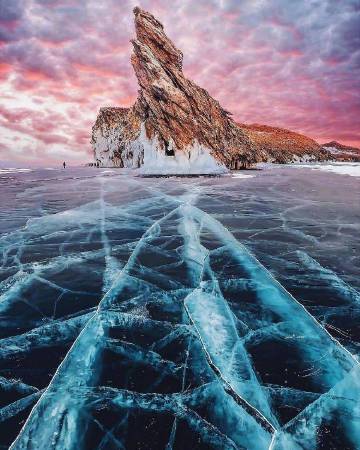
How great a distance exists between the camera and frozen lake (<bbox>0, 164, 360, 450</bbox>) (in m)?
2.30

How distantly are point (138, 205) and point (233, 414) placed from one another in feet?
33.5

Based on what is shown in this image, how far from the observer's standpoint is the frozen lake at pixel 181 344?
2299mm

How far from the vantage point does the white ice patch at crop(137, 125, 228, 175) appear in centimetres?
3366

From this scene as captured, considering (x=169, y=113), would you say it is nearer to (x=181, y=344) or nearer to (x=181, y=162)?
(x=181, y=162)

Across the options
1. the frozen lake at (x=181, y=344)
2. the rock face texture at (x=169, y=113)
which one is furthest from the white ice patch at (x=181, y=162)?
the frozen lake at (x=181, y=344)

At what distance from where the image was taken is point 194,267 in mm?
5391

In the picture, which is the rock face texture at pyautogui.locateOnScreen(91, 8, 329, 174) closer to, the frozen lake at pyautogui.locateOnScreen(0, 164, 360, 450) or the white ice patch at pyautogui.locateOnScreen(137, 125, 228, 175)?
the white ice patch at pyautogui.locateOnScreen(137, 125, 228, 175)

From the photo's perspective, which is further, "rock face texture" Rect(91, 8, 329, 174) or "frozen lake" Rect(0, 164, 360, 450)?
"rock face texture" Rect(91, 8, 329, 174)

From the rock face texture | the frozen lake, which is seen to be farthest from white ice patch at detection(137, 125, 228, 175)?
the frozen lake

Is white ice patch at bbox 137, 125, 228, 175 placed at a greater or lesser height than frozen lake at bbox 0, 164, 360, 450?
greater

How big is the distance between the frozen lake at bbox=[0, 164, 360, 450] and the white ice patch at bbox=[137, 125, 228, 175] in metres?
27.4

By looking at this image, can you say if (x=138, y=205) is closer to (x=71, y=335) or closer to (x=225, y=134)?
(x=71, y=335)


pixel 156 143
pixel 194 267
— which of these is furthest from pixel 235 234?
pixel 156 143

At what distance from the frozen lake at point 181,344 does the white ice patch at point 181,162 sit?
27364 millimetres
